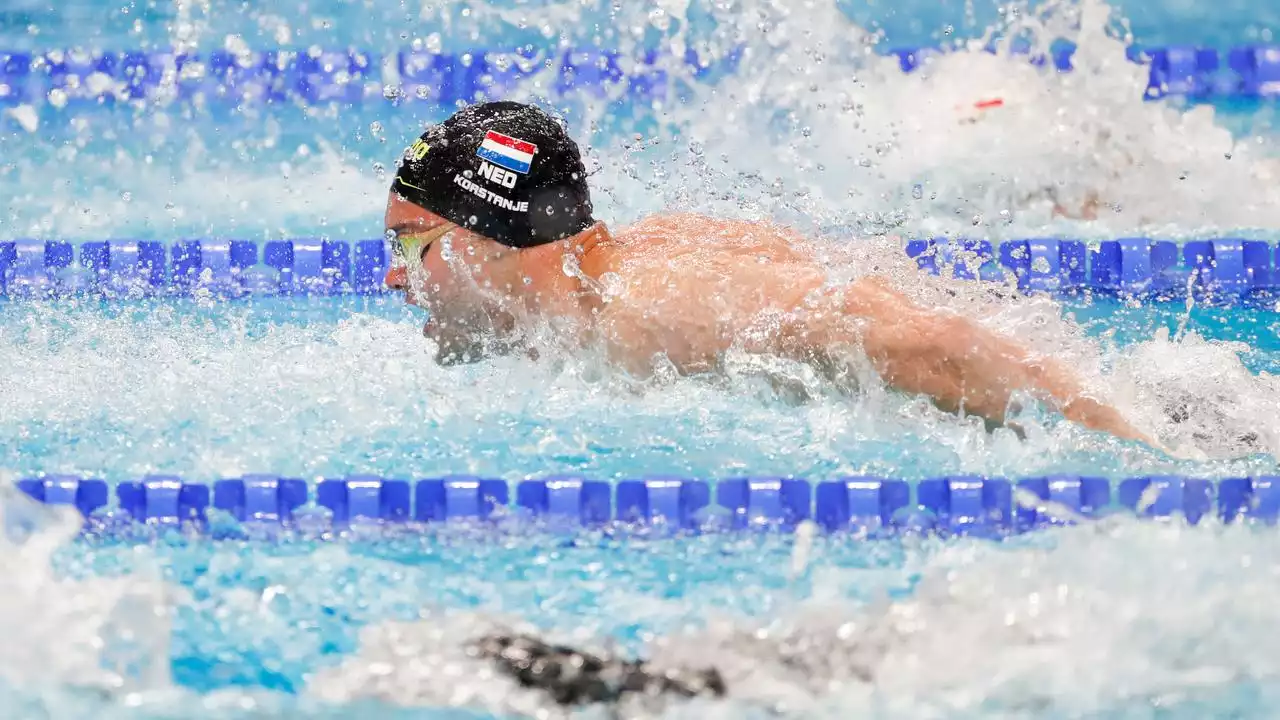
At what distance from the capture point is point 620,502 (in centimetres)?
259

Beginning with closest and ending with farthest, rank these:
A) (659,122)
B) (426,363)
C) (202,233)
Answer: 1. (426,363)
2. (202,233)
3. (659,122)

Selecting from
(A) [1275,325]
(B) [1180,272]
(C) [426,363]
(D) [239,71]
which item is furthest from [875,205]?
(D) [239,71]

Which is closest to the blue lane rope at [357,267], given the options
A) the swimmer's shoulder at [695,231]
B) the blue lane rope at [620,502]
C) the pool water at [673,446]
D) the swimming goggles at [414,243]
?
the pool water at [673,446]

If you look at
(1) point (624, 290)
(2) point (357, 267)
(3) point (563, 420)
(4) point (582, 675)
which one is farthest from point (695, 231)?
(2) point (357, 267)

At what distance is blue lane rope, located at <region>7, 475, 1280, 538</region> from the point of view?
8.38 feet

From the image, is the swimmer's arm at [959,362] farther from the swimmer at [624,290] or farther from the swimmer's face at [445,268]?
the swimmer's face at [445,268]

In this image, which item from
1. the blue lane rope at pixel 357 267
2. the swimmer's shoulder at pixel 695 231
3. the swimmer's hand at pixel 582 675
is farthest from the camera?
the blue lane rope at pixel 357 267

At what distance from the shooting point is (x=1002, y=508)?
2.55 metres

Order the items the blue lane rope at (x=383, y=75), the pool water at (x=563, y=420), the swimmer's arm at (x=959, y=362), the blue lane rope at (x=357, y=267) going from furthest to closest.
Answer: the blue lane rope at (x=383, y=75) < the blue lane rope at (x=357, y=267) < the pool water at (x=563, y=420) < the swimmer's arm at (x=959, y=362)

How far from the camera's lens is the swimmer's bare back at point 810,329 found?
8.40 ft

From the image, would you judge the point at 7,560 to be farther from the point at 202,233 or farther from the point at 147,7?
the point at 147,7

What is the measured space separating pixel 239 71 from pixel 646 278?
9.63 ft

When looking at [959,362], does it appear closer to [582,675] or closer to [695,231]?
[695,231]

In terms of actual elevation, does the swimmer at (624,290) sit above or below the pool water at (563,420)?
above
